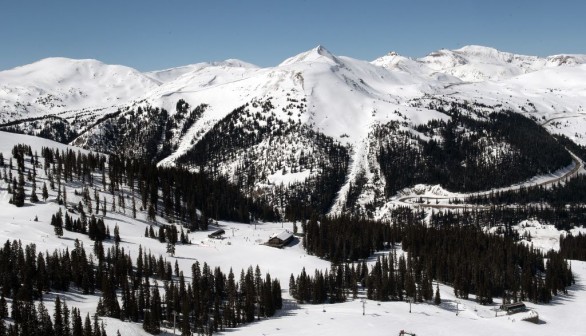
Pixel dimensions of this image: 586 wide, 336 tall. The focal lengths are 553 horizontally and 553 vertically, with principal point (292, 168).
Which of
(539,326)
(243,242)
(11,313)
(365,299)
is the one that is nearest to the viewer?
(11,313)

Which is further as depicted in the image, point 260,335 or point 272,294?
point 272,294

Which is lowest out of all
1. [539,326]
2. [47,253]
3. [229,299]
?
Result: [539,326]

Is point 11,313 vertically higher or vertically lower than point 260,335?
higher

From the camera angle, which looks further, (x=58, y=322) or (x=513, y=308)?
(x=513, y=308)

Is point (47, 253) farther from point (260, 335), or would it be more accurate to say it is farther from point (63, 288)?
point (260, 335)

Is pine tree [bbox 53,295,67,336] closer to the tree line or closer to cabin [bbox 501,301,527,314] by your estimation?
the tree line

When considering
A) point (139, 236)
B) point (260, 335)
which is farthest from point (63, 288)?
point (139, 236)

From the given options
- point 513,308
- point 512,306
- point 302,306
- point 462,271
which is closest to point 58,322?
point 302,306

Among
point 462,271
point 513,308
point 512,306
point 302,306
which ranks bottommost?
point 513,308

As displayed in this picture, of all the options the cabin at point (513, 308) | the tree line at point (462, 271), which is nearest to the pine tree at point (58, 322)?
the tree line at point (462, 271)

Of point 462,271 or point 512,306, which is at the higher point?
point 462,271

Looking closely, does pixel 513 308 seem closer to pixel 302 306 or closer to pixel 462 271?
pixel 462 271
